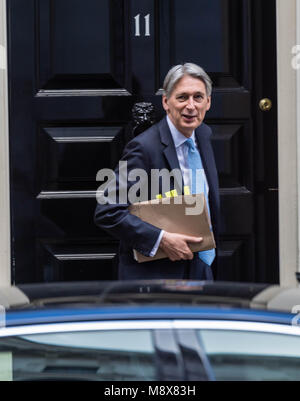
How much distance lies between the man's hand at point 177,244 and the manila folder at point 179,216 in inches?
1.3

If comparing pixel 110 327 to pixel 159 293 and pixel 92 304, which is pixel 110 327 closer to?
pixel 92 304

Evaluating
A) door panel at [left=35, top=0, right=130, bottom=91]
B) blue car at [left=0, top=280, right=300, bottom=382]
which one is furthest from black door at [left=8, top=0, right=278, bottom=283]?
blue car at [left=0, top=280, right=300, bottom=382]

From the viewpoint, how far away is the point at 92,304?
109 inches

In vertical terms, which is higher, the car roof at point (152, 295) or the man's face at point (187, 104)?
the man's face at point (187, 104)

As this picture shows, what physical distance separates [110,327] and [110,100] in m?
3.39

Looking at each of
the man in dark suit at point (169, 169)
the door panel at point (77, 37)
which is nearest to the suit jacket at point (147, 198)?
the man in dark suit at point (169, 169)

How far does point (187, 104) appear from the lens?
456 cm

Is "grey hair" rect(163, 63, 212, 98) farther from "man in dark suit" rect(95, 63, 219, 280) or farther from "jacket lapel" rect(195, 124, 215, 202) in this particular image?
"jacket lapel" rect(195, 124, 215, 202)

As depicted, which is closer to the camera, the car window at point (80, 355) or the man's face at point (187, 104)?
the car window at point (80, 355)

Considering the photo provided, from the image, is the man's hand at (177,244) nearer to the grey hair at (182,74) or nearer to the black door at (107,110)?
the grey hair at (182,74)

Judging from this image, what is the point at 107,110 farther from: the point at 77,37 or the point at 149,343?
the point at 149,343

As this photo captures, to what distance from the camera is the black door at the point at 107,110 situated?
5.80m

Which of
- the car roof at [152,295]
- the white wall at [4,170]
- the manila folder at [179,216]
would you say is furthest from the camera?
the white wall at [4,170]

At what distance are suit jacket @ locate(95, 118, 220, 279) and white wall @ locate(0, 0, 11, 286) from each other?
141 centimetres
